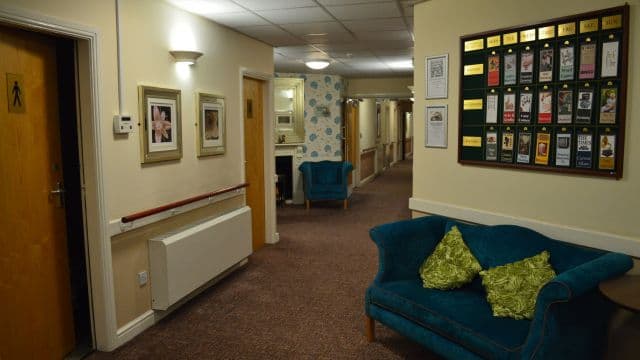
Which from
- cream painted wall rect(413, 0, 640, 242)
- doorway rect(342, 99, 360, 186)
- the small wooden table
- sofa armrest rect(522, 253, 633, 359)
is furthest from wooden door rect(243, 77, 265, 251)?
doorway rect(342, 99, 360, 186)

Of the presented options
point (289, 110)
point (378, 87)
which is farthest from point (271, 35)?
point (378, 87)

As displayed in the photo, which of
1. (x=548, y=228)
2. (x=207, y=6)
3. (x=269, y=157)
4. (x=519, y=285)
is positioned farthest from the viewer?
(x=269, y=157)

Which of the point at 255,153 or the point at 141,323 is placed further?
the point at 255,153

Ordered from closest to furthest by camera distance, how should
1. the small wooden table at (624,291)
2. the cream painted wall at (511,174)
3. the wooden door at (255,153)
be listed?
the small wooden table at (624,291) < the cream painted wall at (511,174) < the wooden door at (255,153)

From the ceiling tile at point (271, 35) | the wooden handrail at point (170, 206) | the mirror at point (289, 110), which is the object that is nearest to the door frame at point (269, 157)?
the ceiling tile at point (271, 35)

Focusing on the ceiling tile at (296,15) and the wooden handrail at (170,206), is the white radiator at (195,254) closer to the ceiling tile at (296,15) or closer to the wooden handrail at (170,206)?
the wooden handrail at (170,206)

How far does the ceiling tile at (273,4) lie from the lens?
3598mm

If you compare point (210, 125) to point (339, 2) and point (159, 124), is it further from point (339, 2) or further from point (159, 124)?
point (339, 2)

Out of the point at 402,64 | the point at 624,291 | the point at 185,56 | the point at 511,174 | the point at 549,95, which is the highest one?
the point at 402,64

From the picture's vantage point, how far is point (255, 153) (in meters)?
5.48

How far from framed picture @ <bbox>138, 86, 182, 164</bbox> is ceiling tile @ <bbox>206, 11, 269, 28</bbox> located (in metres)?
0.84

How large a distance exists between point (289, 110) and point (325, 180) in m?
1.37

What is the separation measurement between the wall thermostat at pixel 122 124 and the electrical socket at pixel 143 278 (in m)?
1.03

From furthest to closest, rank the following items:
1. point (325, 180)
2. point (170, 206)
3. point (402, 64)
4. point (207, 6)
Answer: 1. point (325, 180)
2. point (402, 64)
3. point (207, 6)
4. point (170, 206)
